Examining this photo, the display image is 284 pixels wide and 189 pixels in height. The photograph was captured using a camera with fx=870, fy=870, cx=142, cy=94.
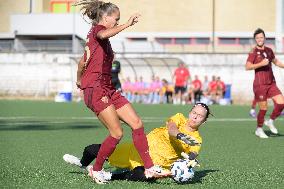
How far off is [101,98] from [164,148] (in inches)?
37.5

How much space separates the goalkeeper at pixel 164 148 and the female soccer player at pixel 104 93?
0.93 ft

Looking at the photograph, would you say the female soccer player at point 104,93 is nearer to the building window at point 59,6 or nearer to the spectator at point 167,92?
the spectator at point 167,92

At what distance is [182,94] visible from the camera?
4381 cm

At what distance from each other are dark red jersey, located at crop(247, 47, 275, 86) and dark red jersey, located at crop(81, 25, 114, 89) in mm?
8367

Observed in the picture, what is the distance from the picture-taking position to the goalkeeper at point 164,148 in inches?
368

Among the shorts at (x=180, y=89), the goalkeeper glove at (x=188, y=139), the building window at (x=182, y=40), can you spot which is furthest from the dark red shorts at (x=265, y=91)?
the building window at (x=182, y=40)

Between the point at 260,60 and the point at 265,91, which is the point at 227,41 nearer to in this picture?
the point at 265,91

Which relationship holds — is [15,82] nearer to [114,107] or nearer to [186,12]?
[186,12]

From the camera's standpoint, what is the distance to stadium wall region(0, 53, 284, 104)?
4981cm

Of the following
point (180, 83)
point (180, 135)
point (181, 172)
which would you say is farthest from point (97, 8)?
point (180, 83)

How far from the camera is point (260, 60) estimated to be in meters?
17.3

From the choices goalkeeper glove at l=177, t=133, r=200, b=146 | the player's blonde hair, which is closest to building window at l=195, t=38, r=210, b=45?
the player's blonde hair

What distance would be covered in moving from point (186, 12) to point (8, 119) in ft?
151

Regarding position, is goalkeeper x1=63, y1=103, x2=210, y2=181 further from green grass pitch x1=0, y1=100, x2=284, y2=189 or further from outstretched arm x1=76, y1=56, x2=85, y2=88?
outstretched arm x1=76, y1=56, x2=85, y2=88
